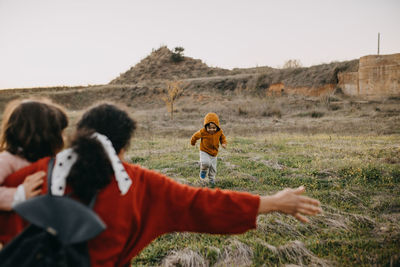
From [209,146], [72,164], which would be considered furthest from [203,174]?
[72,164]

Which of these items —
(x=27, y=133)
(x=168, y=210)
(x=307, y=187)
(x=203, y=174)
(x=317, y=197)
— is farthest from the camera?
(x=203, y=174)

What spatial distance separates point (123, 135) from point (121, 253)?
0.67 m

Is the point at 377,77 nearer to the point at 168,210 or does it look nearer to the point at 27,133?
the point at 168,210

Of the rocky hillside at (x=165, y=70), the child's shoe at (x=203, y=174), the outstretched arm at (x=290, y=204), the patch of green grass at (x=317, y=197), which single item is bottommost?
the patch of green grass at (x=317, y=197)

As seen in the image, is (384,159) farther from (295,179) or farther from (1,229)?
(1,229)

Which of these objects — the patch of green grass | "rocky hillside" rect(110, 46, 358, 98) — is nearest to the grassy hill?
the patch of green grass

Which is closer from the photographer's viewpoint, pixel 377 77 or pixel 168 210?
pixel 168 210

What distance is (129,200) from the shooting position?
1.36 metres

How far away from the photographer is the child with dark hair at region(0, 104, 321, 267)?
130cm

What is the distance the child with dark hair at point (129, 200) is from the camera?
1300mm

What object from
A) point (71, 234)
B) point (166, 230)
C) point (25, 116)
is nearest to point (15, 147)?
point (25, 116)

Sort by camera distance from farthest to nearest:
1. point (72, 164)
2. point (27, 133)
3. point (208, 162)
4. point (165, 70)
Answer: point (165, 70) < point (208, 162) < point (27, 133) < point (72, 164)

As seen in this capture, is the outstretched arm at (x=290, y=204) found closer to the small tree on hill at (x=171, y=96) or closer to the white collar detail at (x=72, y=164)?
the white collar detail at (x=72, y=164)

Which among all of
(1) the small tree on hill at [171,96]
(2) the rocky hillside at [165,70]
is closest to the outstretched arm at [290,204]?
(1) the small tree on hill at [171,96]
